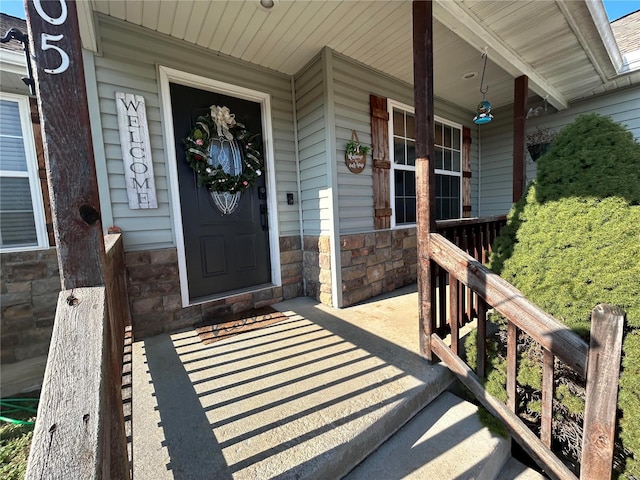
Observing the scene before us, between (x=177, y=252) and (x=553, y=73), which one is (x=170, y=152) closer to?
(x=177, y=252)

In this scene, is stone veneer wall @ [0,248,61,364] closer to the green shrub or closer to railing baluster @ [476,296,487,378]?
railing baluster @ [476,296,487,378]

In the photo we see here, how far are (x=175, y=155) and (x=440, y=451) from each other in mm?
2938

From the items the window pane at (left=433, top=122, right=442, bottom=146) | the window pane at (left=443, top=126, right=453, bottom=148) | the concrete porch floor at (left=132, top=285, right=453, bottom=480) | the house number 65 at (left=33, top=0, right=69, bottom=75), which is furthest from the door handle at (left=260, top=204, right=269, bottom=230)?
the window pane at (left=443, top=126, right=453, bottom=148)

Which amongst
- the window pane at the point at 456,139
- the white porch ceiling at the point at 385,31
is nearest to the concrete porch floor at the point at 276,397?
the white porch ceiling at the point at 385,31

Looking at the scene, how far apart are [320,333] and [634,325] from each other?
1.86 meters

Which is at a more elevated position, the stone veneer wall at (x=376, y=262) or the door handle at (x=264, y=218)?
the door handle at (x=264, y=218)

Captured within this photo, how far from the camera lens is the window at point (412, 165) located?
3.60m

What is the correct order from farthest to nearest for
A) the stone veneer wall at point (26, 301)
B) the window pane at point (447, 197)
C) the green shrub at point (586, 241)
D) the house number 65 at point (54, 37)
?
the window pane at point (447, 197)
the stone veneer wall at point (26, 301)
the green shrub at point (586, 241)
the house number 65 at point (54, 37)

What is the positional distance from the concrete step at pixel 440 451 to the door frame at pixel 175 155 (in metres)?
2.08

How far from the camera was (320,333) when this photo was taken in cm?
239

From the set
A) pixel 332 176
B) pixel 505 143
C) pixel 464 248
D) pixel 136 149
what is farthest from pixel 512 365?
pixel 505 143

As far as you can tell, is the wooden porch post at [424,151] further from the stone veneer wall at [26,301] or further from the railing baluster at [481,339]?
the stone veneer wall at [26,301]

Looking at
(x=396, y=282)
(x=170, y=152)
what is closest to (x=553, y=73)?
(x=396, y=282)

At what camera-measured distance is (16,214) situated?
2.64 m
